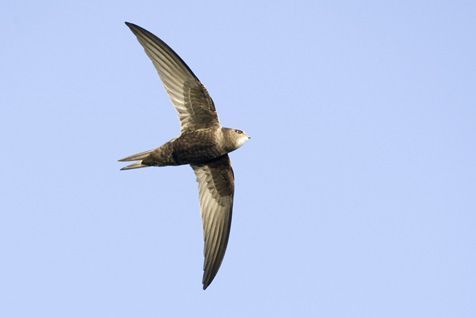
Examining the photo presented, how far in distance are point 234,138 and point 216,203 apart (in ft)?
4.33

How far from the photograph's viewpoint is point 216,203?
15.4 metres

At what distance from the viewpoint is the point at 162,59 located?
1455 cm

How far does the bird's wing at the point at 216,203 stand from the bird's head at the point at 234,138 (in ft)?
1.72

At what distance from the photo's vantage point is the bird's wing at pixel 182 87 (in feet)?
47.3

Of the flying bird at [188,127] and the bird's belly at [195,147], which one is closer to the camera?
the flying bird at [188,127]

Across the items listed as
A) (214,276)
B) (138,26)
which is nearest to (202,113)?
(138,26)

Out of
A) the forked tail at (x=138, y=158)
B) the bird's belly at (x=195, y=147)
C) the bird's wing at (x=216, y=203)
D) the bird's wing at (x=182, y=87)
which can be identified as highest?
the bird's wing at (x=182, y=87)

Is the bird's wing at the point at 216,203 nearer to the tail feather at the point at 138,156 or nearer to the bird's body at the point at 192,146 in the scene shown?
the bird's body at the point at 192,146

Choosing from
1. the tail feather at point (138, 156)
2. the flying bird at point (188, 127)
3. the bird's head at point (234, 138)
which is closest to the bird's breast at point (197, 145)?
the flying bird at point (188, 127)

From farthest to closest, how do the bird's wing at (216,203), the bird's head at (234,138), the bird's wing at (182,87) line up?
the bird's wing at (216,203) < the bird's head at (234,138) < the bird's wing at (182,87)

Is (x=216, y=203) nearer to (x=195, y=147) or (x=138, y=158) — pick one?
(x=195, y=147)

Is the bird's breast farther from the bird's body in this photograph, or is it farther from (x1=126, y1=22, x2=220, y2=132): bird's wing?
(x1=126, y1=22, x2=220, y2=132): bird's wing

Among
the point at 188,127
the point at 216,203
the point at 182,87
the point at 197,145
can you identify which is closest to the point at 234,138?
the point at 197,145

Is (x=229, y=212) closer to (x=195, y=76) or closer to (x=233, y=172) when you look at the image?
(x=233, y=172)
